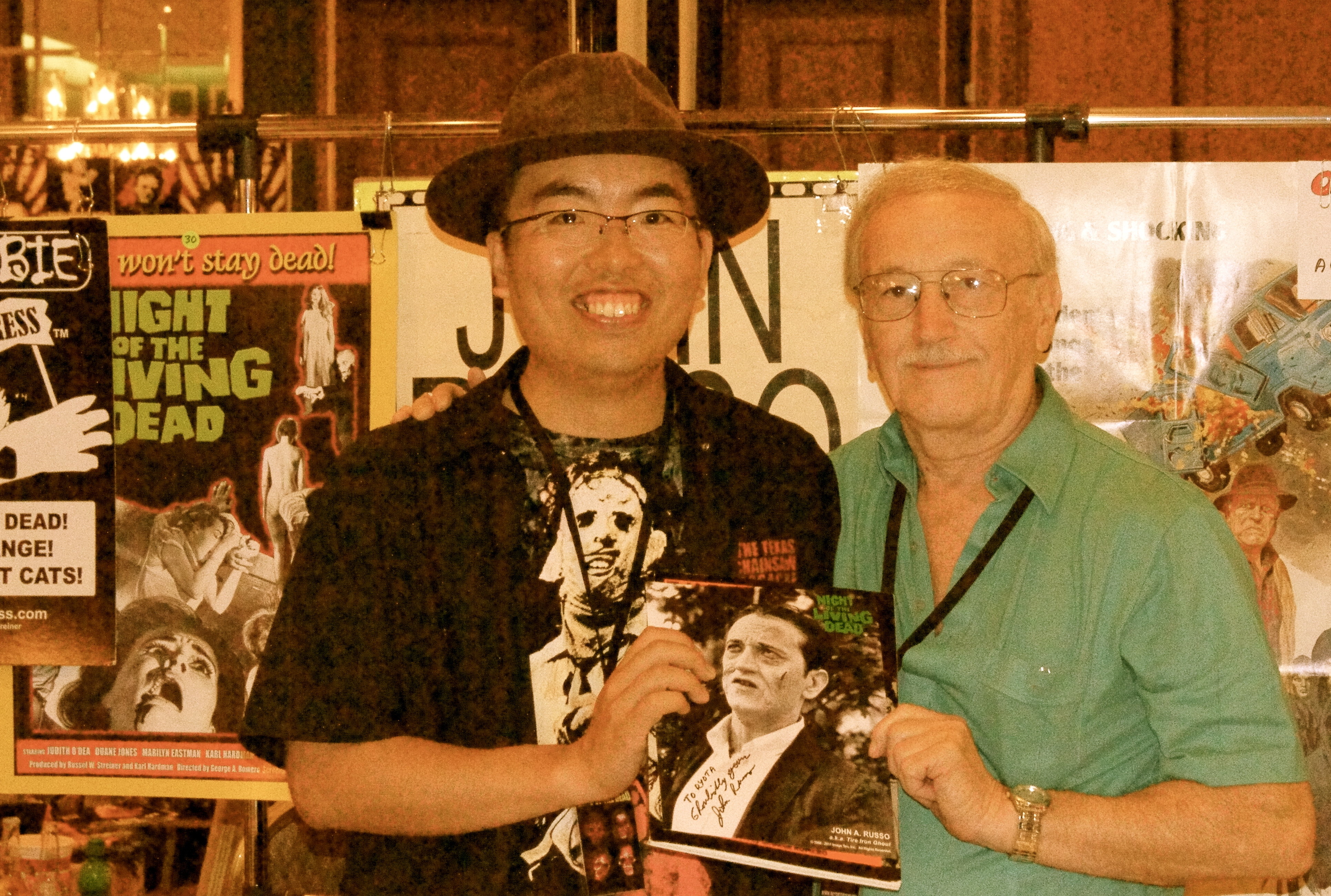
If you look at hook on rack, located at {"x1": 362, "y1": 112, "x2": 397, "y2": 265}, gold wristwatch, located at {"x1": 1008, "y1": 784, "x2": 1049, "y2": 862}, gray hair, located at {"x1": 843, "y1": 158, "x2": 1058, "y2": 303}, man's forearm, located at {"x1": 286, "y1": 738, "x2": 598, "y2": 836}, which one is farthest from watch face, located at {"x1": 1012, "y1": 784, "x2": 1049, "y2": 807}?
hook on rack, located at {"x1": 362, "y1": 112, "x2": 397, "y2": 265}

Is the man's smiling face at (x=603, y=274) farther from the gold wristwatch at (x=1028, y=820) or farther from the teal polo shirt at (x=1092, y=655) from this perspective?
the gold wristwatch at (x=1028, y=820)

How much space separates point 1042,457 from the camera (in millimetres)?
2148

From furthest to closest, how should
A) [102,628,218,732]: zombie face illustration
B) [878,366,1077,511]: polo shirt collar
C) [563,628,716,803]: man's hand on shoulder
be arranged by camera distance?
1. [102,628,218,732]: zombie face illustration
2. [878,366,1077,511]: polo shirt collar
3. [563,628,716,803]: man's hand on shoulder

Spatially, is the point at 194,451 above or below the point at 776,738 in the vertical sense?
above

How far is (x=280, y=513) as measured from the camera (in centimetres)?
276

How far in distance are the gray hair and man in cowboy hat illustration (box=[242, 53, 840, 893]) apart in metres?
0.25

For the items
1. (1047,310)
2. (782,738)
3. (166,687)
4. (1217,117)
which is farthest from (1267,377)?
(166,687)

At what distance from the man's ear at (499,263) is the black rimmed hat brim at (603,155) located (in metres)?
0.05

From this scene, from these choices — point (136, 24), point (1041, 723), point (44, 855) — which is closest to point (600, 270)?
point (1041, 723)

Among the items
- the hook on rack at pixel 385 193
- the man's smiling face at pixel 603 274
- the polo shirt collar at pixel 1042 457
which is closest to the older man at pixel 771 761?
the polo shirt collar at pixel 1042 457

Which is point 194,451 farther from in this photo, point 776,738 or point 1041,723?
point 1041,723

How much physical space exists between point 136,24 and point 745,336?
651 centimetres

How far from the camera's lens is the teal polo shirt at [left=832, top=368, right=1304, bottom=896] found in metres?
1.94

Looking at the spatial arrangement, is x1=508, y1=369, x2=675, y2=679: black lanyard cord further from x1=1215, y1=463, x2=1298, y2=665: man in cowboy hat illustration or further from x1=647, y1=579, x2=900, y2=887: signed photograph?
x1=1215, y1=463, x2=1298, y2=665: man in cowboy hat illustration
